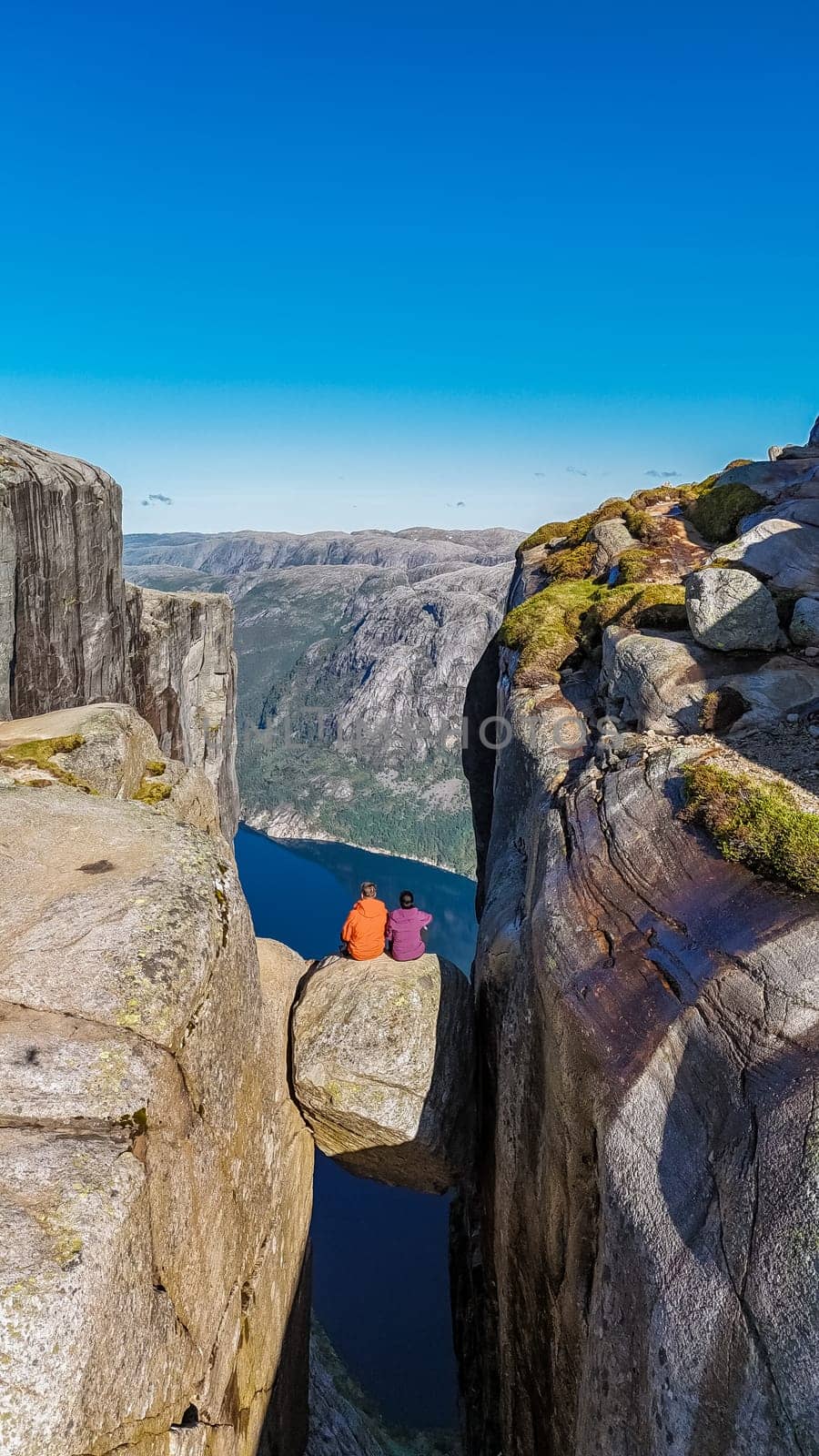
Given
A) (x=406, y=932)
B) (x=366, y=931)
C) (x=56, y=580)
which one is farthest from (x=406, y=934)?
(x=56, y=580)

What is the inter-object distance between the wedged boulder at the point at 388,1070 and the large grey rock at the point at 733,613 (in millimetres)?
11232

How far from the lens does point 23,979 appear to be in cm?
973

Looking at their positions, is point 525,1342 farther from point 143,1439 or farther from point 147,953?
point 147,953

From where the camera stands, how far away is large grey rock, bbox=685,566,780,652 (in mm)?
18547

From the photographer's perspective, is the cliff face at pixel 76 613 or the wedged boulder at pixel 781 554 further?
the cliff face at pixel 76 613

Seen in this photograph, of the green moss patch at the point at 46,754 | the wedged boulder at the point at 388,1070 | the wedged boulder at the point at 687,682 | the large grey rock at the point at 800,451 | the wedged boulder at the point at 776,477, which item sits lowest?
the wedged boulder at the point at 388,1070

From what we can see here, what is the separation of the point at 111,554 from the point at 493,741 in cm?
1970

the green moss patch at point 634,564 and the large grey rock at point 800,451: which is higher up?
the large grey rock at point 800,451

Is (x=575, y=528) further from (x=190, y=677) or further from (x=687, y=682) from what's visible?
(x=190, y=677)

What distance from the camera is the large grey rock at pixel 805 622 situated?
1806 centimetres

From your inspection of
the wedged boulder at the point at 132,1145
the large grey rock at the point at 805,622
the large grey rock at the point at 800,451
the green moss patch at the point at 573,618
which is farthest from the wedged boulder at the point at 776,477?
the wedged boulder at the point at 132,1145

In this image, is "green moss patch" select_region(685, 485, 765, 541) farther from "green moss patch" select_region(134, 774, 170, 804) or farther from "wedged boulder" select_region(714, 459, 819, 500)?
"green moss patch" select_region(134, 774, 170, 804)

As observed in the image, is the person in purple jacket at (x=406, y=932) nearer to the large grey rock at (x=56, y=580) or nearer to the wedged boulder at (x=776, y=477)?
the large grey rock at (x=56, y=580)

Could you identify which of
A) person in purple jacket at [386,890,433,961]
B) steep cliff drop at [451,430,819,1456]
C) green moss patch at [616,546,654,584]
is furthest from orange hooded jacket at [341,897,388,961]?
green moss patch at [616,546,654,584]
